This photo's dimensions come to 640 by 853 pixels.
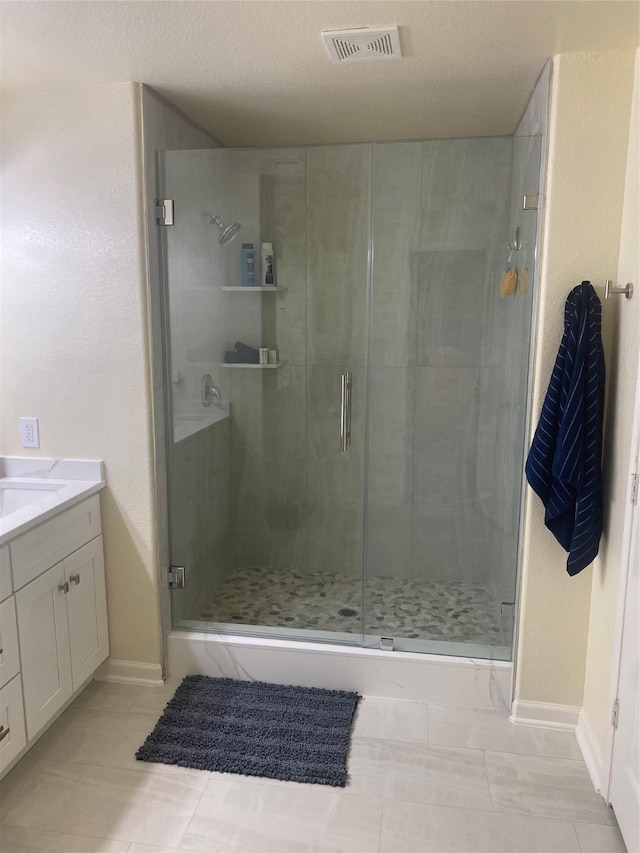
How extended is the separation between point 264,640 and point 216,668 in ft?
0.81

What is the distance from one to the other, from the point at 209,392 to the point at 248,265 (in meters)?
0.70

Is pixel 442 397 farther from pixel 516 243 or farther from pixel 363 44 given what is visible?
Answer: pixel 363 44

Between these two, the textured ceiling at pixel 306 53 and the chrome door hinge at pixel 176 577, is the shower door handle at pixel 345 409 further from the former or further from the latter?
the textured ceiling at pixel 306 53

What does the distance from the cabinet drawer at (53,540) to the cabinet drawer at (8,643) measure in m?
0.07

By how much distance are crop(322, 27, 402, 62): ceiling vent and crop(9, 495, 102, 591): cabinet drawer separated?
182 cm

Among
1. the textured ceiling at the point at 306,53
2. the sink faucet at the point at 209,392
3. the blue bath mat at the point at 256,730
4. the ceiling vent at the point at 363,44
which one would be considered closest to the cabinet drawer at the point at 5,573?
the blue bath mat at the point at 256,730

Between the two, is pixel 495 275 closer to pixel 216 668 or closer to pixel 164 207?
pixel 164 207

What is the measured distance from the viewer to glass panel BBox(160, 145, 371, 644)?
277cm

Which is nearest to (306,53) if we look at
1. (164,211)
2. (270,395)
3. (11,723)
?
(164,211)

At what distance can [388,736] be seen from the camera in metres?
2.29

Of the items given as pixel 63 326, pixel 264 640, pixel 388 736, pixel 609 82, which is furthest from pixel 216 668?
pixel 609 82

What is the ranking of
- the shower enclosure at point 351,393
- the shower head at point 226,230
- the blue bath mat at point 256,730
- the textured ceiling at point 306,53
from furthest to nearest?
the shower head at point 226,230 → the shower enclosure at point 351,393 → the blue bath mat at point 256,730 → the textured ceiling at point 306,53

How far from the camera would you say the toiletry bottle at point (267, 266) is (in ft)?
10.4

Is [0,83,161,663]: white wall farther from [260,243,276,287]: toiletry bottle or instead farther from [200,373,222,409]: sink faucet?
[260,243,276,287]: toiletry bottle
